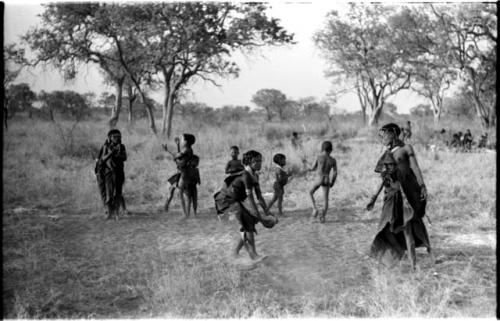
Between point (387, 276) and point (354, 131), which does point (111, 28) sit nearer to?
point (354, 131)

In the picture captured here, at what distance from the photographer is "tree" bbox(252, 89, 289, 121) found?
131 feet

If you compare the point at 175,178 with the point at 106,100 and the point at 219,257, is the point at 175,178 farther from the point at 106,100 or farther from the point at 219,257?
the point at 106,100

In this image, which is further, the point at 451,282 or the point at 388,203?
the point at 388,203

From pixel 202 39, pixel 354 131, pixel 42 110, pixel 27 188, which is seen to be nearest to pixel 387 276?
pixel 27 188

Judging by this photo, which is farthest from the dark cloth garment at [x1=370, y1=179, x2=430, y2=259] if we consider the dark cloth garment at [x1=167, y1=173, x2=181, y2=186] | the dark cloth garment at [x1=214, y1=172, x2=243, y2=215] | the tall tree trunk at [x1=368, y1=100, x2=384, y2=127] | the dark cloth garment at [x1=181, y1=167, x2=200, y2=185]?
the tall tree trunk at [x1=368, y1=100, x2=384, y2=127]

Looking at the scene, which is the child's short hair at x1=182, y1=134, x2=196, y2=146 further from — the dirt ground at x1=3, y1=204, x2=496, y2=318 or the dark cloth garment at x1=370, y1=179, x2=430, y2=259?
the dark cloth garment at x1=370, y1=179, x2=430, y2=259

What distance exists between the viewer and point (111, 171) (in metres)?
6.86

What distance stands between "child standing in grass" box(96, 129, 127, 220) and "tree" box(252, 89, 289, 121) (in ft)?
110

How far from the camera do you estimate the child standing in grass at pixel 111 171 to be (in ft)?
22.5

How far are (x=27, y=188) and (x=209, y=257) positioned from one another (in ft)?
17.3

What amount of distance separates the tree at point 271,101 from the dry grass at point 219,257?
30.0 metres

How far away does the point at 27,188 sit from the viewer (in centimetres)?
881

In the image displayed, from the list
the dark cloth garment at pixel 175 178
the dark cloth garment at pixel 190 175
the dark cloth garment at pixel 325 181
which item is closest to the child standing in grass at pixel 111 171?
the dark cloth garment at pixel 175 178

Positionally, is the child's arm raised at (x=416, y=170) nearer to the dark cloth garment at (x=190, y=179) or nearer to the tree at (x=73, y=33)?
the dark cloth garment at (x=190, y=179)
